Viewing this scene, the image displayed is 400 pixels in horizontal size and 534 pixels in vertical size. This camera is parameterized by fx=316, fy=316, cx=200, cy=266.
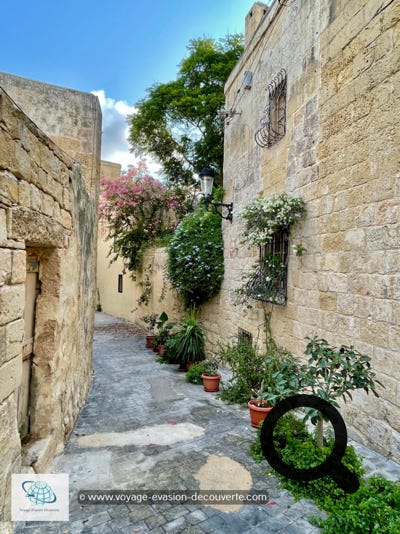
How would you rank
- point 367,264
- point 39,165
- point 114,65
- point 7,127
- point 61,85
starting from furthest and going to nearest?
point 114,65
point 61,85
point 367,264
point 39,165
point 7,127

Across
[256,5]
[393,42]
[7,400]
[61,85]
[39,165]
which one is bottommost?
[7,400]

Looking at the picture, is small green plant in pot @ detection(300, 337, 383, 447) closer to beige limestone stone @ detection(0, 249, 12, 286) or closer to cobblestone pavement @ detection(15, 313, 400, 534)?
cobblestone pavement @ detection(15, 313, 400, 534)

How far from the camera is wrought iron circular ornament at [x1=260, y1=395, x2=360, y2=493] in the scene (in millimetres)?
2272

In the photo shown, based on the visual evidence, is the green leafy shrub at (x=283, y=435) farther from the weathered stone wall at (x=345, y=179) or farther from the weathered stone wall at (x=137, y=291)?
the weathered stone wall at (x=137, y=291)

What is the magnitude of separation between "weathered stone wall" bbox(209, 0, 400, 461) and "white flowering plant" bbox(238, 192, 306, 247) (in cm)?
15

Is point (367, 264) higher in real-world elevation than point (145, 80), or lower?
lower

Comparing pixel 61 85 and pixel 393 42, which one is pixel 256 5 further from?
pixel 393 42

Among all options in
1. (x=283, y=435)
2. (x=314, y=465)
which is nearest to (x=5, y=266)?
(x=314, y=465)

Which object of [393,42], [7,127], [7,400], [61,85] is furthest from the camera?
[61,85]

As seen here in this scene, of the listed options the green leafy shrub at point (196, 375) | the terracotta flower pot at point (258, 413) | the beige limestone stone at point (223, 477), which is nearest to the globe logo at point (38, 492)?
the beige limestone stone at point (223, 477)

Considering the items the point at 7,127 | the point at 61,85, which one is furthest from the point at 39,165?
the point at 61,85

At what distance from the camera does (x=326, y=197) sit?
3.59m

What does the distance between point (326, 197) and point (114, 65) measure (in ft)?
25.3

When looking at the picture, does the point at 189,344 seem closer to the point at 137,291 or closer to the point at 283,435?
the point at 283,435
